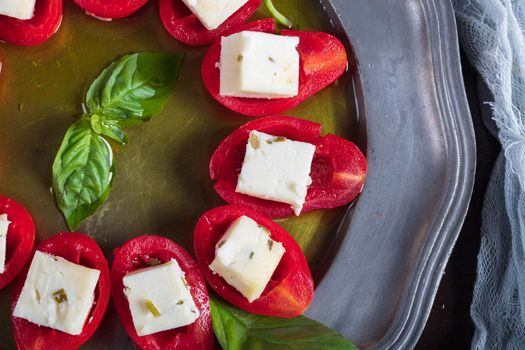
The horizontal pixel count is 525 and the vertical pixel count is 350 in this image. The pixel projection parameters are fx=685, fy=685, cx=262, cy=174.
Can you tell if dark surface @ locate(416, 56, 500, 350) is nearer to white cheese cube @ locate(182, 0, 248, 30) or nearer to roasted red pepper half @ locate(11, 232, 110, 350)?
white cheese cube @ locate(182, 0, 248, 30)

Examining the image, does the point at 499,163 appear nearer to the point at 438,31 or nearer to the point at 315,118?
the point at 438,31

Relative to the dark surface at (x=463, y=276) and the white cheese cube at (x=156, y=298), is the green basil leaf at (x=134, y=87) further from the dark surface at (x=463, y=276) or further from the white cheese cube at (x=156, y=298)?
the dark surface at (x=463, y=276)

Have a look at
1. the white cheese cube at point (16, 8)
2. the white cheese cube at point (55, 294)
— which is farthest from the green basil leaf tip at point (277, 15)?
the white cheese cube at point (55, 294)

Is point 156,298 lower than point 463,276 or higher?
higher

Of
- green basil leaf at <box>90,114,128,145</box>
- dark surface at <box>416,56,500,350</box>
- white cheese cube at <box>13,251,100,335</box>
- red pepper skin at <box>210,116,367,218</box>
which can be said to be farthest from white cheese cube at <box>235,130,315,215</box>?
dark surface at <box>416,56,500,350</box>

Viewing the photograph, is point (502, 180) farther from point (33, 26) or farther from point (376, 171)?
point (33, 26)

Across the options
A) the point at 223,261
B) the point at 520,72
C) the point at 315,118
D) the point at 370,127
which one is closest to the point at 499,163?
the point at 520,72

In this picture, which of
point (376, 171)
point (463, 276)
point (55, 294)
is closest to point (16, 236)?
point (55, 294)
